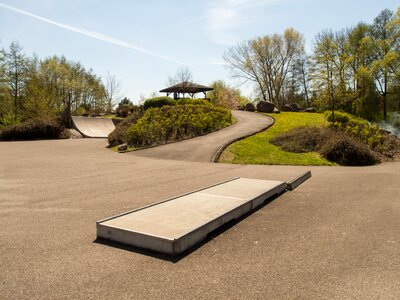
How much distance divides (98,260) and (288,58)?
171ft

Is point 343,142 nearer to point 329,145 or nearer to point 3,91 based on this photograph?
point 329,145

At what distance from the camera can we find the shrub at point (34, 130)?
24.6m

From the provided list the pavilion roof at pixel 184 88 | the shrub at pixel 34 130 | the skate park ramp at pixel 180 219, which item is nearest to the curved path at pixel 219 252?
the skate park ramp at pixel 180 219

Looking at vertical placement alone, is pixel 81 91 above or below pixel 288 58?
below

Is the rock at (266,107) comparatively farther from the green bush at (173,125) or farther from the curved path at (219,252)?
the curved path at (219,252)

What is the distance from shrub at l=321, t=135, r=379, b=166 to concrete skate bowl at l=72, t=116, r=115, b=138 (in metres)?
21.0

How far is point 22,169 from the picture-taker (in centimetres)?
1027

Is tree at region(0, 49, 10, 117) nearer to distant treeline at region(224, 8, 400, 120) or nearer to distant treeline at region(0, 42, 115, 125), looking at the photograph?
distant treeline at region(0, 42, 115, 125)

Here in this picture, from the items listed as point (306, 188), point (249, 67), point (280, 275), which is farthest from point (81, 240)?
point (249, 67)

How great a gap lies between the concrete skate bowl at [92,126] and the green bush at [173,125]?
9170mm

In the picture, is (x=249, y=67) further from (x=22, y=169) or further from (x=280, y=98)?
(x=22, y=169)

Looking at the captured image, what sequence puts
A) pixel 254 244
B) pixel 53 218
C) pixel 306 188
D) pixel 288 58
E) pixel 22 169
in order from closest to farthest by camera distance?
pixel 254 244, pixel 53 218, pixel 306 188, pixel 22 169, pixel 288 58

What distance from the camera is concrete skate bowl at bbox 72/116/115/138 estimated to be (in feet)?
93.5

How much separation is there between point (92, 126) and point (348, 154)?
23930mm
